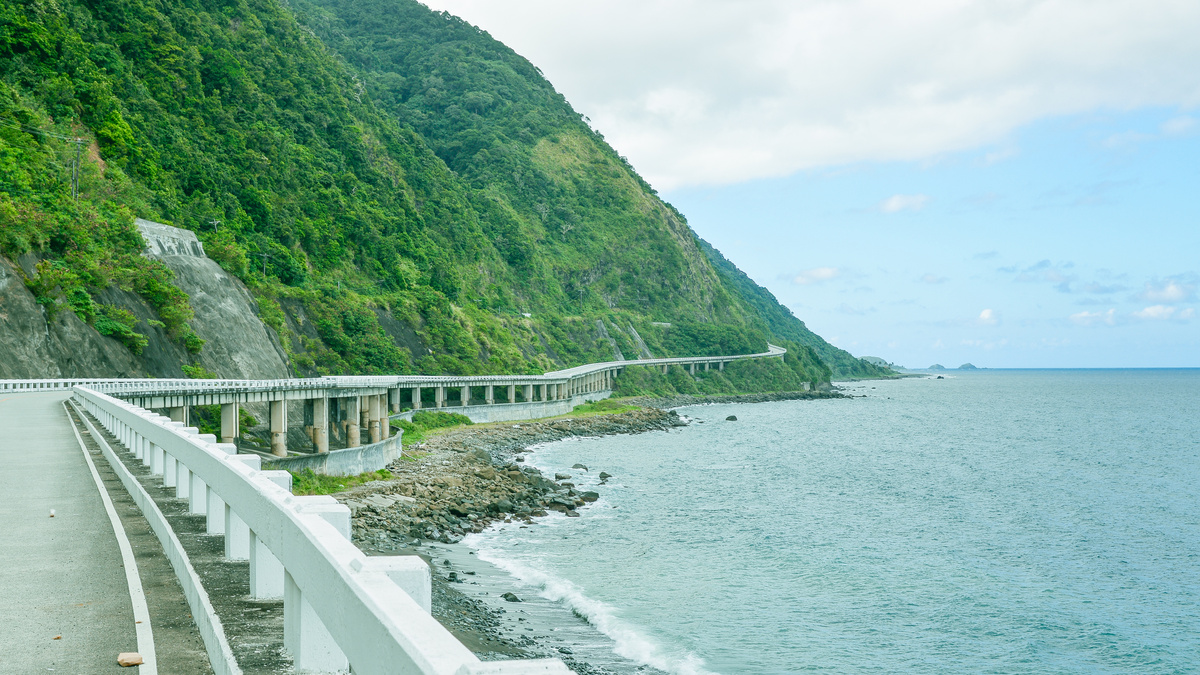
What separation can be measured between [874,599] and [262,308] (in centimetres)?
5178

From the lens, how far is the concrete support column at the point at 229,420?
4350 centimetres

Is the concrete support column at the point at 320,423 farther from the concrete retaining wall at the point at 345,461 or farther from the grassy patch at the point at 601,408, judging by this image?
the grassy patch at the point at 601,408

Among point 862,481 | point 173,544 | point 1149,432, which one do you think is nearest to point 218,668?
point 173,544

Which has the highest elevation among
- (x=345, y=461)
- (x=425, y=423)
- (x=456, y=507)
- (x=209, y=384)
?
(x=209, y=384)

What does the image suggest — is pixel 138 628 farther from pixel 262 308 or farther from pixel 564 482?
pixel 262 308

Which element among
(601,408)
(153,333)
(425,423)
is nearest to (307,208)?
(425,423)

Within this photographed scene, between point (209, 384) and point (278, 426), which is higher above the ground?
point (209, 384)

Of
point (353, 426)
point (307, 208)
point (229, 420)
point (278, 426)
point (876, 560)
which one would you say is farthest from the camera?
point (307, 208)

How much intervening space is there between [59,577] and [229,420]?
3864 centimetres

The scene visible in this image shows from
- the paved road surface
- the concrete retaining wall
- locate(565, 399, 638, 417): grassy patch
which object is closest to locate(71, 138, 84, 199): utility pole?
the concrete retaining wall

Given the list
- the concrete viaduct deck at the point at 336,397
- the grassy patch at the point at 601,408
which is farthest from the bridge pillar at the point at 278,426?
the grassy patch at the point at 601,408

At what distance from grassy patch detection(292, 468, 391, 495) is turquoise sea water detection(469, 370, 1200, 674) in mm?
7010

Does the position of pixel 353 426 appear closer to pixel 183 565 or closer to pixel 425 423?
pixel 425 423

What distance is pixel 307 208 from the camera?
94.2 metres
